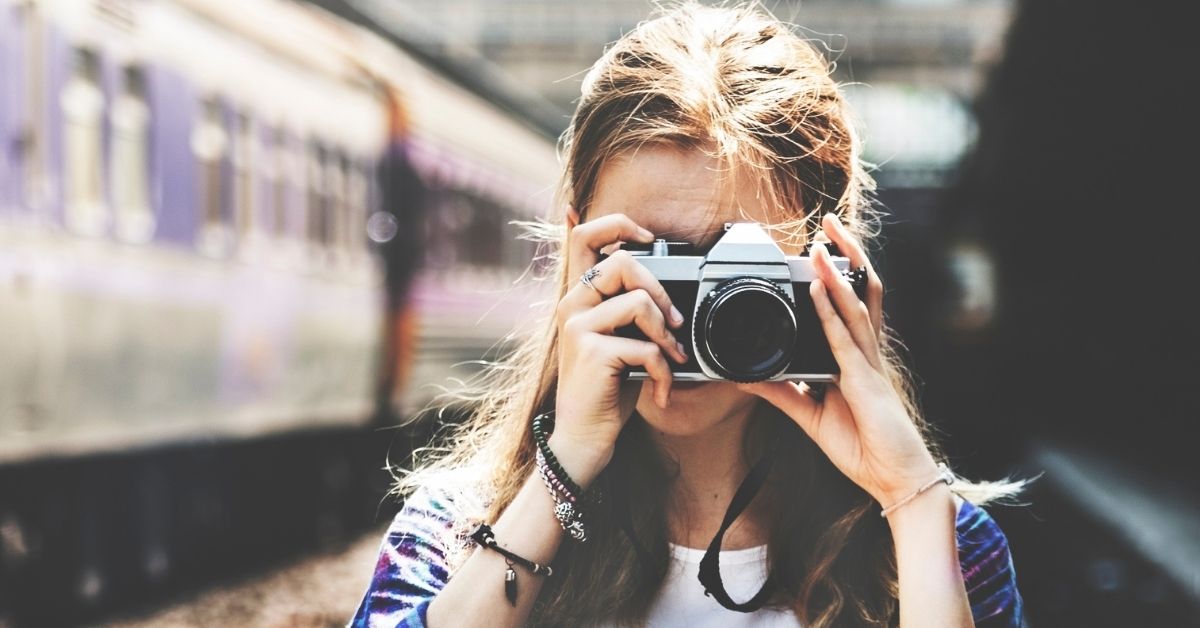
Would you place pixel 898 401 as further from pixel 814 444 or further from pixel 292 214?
pixel 292 214

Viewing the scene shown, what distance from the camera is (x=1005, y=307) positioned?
20.3 m

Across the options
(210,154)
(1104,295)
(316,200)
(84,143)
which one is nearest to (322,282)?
(316,200)

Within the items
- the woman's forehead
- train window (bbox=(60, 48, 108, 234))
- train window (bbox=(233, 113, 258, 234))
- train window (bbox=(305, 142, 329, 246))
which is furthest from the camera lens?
train window (bbox=(305, 142, 329, 246))

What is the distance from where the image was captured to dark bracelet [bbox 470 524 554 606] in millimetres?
1562

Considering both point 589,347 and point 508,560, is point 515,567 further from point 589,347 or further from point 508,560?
point 589,347

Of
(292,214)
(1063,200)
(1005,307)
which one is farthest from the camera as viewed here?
(1005,307)

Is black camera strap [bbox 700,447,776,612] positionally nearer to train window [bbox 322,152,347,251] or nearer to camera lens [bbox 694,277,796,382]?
camera lens [bbox 694,277,796,382]

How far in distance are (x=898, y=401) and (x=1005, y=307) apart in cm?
1965

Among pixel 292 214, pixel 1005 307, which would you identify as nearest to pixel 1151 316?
pixel 292 214

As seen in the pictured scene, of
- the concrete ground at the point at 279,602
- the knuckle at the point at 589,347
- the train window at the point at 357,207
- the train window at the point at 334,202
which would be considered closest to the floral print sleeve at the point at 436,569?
the knuckle at the point at 589,347

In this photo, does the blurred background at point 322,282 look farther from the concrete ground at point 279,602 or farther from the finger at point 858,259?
the finger at point 858,259

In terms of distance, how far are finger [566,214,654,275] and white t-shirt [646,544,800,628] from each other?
1.41ft

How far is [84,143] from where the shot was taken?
5.44 metres

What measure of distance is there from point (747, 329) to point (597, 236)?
0.24 meters
